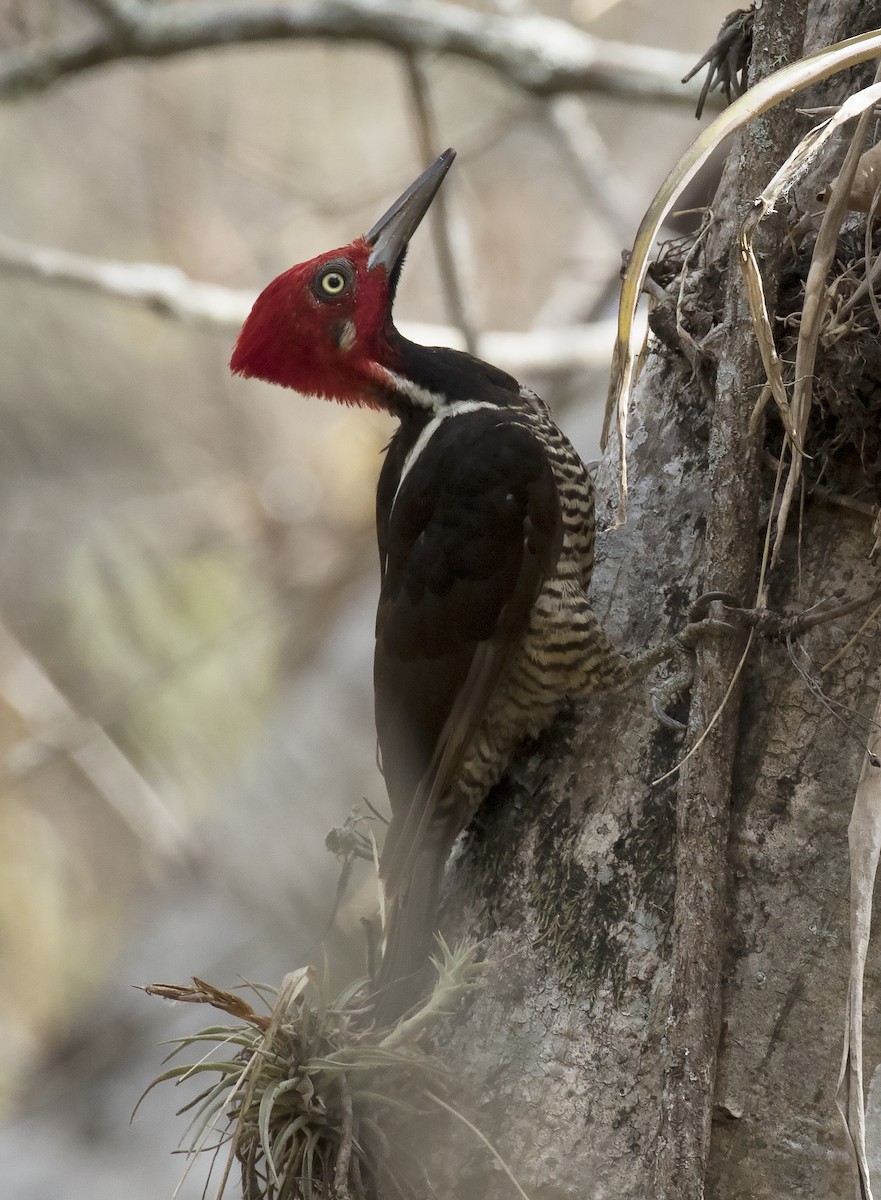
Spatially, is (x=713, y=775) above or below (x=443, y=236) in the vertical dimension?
below

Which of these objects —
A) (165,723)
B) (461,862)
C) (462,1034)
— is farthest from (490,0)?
(462,1034)

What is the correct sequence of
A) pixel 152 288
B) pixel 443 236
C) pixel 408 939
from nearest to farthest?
pixel 408 939, pixel 443 236, pixel 152 288

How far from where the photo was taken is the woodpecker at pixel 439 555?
2.33 m

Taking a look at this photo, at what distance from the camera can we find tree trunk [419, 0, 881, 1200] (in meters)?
1.72

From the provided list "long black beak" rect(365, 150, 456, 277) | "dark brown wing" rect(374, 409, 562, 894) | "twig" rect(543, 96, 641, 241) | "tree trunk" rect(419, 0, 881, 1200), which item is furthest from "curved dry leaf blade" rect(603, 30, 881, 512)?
"twig" rect(543, 96, 641, 241)

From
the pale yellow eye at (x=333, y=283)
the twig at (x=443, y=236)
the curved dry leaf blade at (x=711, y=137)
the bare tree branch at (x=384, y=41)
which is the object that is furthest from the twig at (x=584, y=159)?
the curved dry leaf blade at (x=711, y=137)

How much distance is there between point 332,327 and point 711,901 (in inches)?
66.0

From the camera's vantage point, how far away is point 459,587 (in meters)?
2.58

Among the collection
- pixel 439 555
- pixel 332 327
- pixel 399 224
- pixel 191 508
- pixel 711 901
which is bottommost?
pixel 711 901

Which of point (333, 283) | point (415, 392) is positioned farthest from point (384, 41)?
point (415, 392)

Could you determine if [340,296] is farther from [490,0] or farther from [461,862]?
[490,0]

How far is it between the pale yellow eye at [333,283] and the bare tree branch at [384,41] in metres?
1.84

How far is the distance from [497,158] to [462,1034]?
7.11 m

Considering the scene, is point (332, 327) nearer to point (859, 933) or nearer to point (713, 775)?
point (713, 775)
